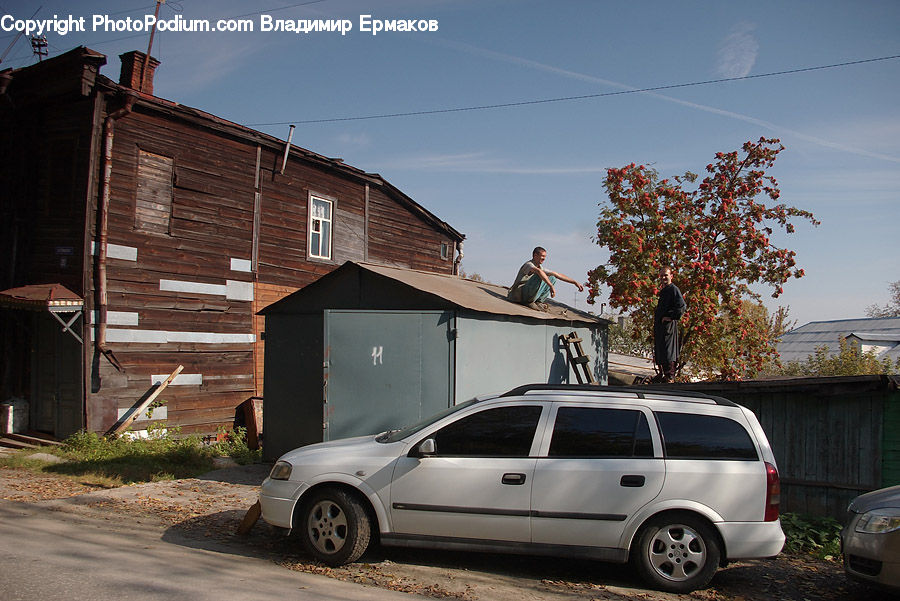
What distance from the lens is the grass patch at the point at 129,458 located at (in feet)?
32.8

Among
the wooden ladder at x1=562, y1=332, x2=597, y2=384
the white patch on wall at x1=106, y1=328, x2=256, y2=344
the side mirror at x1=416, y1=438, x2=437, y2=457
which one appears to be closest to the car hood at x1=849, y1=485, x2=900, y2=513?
the side mirror at x1=416, y1=438, x2=437, y2=457

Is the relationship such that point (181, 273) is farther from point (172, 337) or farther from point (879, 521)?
point (879, 521)

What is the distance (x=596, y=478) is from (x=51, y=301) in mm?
10448

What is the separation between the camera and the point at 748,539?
18.2 feet

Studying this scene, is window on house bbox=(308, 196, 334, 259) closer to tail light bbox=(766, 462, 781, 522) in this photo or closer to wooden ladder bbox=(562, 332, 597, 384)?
wooden ladder bbox=(562, 332, 597, 384)

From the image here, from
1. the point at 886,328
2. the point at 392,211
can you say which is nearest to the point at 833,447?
the point at 392,211

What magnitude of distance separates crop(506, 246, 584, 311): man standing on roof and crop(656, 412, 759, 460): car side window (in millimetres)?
5789

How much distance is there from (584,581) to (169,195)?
39.2ft

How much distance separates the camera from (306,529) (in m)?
6.04

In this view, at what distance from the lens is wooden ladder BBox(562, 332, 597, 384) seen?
1180 cm

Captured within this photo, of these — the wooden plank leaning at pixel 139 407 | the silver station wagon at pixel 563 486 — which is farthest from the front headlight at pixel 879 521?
the wooden plank leaning at pixel 139 407

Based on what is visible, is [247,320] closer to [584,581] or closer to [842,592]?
→ [584,581]

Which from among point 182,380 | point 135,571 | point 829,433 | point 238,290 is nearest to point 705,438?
point 829,433

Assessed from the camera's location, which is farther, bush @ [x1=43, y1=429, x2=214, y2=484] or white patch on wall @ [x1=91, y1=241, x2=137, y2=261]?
white patch on wall @ [x1=91, y1=241, x2=137, y2=261]
